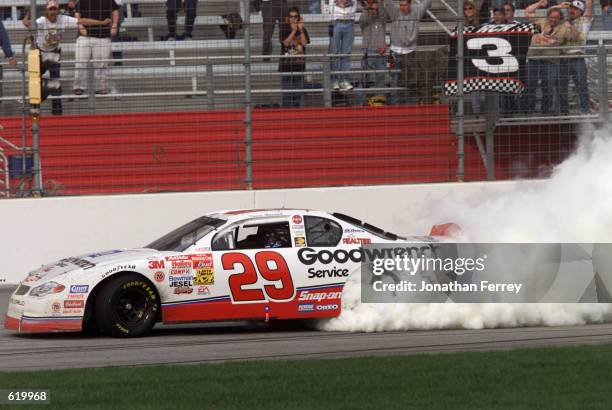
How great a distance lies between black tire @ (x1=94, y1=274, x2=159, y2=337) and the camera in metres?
10.4

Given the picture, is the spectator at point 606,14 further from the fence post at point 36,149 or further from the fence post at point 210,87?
the fence post at point 36,149

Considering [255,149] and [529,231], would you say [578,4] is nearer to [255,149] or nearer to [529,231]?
[255,149]

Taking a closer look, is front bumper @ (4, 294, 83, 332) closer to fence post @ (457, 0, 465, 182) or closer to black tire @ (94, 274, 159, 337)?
black tire @ (94, 274, 159, 337)

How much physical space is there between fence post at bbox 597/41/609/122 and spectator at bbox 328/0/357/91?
3485mm

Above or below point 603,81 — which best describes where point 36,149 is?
below

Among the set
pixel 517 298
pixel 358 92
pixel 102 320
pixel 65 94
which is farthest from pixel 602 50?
pixel 102 320

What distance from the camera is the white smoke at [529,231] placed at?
10.8m

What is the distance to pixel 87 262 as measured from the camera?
35.4ft

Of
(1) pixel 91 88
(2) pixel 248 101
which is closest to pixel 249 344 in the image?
(2) pixel 248 101

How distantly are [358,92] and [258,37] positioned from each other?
5.27ft

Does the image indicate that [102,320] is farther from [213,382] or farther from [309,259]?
[213,382]

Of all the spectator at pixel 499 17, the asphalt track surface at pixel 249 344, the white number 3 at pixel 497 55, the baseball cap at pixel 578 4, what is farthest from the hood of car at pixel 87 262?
the baseball cap at pixel 578 4

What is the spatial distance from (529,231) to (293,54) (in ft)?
18.0

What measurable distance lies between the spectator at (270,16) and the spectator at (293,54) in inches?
5.1
